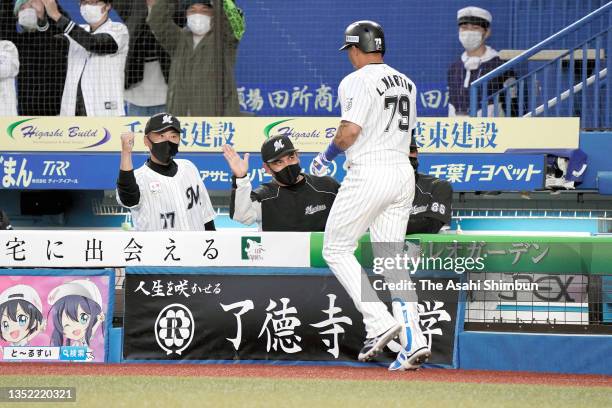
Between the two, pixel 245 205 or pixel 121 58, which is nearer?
pixel 245 205

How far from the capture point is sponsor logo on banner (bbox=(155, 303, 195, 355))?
6.23 metres

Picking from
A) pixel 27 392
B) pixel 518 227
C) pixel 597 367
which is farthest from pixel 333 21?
pixel 27 392

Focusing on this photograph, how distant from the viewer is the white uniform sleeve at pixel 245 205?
21.1 ft

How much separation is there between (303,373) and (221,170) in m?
4.88

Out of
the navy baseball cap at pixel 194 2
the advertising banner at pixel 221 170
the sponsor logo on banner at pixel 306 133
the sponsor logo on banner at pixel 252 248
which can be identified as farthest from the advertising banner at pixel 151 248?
the navy baseball cap at pixel 194 2

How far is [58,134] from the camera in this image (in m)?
10.7

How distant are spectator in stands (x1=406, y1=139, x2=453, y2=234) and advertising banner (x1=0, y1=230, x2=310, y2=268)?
0.91m

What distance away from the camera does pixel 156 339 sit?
624cm

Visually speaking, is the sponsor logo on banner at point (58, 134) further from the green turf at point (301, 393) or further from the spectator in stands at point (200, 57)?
the green turf at point (301, 393)

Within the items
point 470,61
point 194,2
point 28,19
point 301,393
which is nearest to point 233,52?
point 194,2

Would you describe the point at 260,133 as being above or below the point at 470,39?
below

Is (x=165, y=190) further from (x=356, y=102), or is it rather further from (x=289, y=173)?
(x=356, y=102)

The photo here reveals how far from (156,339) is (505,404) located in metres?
2.33

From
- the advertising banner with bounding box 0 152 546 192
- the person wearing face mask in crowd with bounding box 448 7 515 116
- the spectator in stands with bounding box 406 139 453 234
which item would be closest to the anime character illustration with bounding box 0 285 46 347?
the spectator in stands with bounding box 406 139 453 234
